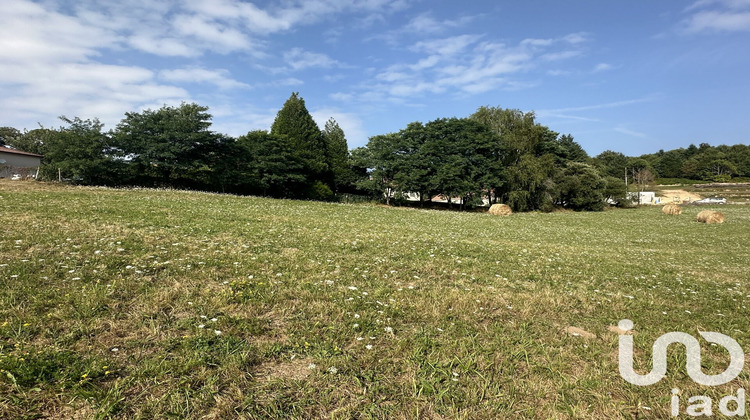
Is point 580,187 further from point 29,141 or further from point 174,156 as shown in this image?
point 29,141

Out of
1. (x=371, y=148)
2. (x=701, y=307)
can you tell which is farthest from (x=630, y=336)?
(x=371, y=148)

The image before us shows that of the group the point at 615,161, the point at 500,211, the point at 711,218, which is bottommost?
the point at 711,218

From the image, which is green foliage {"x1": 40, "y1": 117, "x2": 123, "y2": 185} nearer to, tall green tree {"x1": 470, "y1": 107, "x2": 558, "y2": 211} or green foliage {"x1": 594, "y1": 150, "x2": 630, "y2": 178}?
tall green tree {"x1": 470, "y1": 107, "x2": 558, "y2": 211}

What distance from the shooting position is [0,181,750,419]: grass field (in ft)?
11.7

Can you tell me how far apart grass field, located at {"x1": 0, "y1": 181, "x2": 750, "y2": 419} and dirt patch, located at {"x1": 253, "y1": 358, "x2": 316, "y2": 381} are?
24mm

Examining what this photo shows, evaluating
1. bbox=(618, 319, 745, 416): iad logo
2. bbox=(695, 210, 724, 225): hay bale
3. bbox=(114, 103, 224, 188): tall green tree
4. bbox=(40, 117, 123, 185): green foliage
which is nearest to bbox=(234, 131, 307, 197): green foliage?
bbox=(114, 103, 224, 188): tall green tree

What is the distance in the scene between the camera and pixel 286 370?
13.5 ft

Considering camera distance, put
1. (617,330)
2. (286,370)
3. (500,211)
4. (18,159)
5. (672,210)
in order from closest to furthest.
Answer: (286,370) → (617,330) → (500,211) → (672,210) → (18,159)

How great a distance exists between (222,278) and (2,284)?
3.32m

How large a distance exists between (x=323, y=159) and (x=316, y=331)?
60.2 meters

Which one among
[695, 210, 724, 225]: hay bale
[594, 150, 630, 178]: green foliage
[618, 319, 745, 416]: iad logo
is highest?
[594, 150, 630, 178]: green foliage

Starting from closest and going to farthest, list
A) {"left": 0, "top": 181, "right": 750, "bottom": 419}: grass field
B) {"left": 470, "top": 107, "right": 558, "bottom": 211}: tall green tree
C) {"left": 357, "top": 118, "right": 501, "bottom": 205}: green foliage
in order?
{"left": 0, "top": 181, "right": 750, "bottom": 419}: grass field → {"left": 357, "top": 118, "right": 501, "bottom": 205}: green foliage → {"left": 470, "top": 107, "right": 558, "bottom": 211}: tall green tree

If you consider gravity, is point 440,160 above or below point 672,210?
above

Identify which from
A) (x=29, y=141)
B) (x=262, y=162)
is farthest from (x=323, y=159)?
(x=29, y=141)
